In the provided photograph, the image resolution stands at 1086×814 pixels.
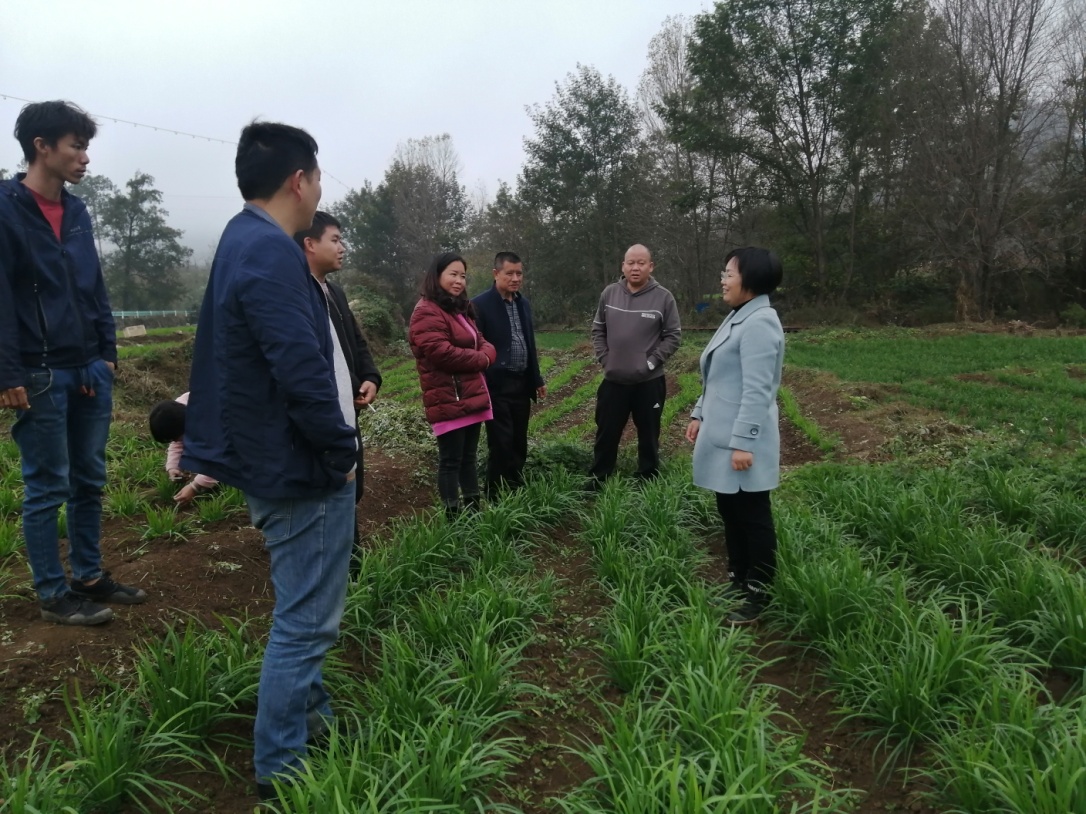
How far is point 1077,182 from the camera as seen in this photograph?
712 inches

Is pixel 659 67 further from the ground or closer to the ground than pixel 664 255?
further from the ground

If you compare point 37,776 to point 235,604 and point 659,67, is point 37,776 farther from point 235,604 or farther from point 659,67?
point 659,67

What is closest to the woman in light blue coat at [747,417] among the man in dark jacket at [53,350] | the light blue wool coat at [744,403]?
the light blue wool coat at [744,403]

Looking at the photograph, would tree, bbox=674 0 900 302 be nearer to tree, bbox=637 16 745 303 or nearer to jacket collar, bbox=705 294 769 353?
tree, bbox=637 16 745 303

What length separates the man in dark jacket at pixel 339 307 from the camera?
3.08 meters

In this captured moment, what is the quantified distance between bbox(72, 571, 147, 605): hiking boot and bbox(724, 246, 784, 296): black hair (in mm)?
3112

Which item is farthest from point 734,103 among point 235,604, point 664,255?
point 235,604

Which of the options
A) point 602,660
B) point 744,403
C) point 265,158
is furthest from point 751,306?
point 265,158

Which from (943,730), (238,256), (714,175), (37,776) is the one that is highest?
(714,175)

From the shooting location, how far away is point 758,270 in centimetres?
320

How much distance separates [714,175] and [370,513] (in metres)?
22.1

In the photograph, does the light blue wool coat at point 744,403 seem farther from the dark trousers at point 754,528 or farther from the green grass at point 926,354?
the green grass at point 926,354

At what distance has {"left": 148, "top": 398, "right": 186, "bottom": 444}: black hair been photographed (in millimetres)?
3916

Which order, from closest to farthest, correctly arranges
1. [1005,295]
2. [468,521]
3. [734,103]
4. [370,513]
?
[468,521] < [370,513] < [1005,295] < [734,103]
